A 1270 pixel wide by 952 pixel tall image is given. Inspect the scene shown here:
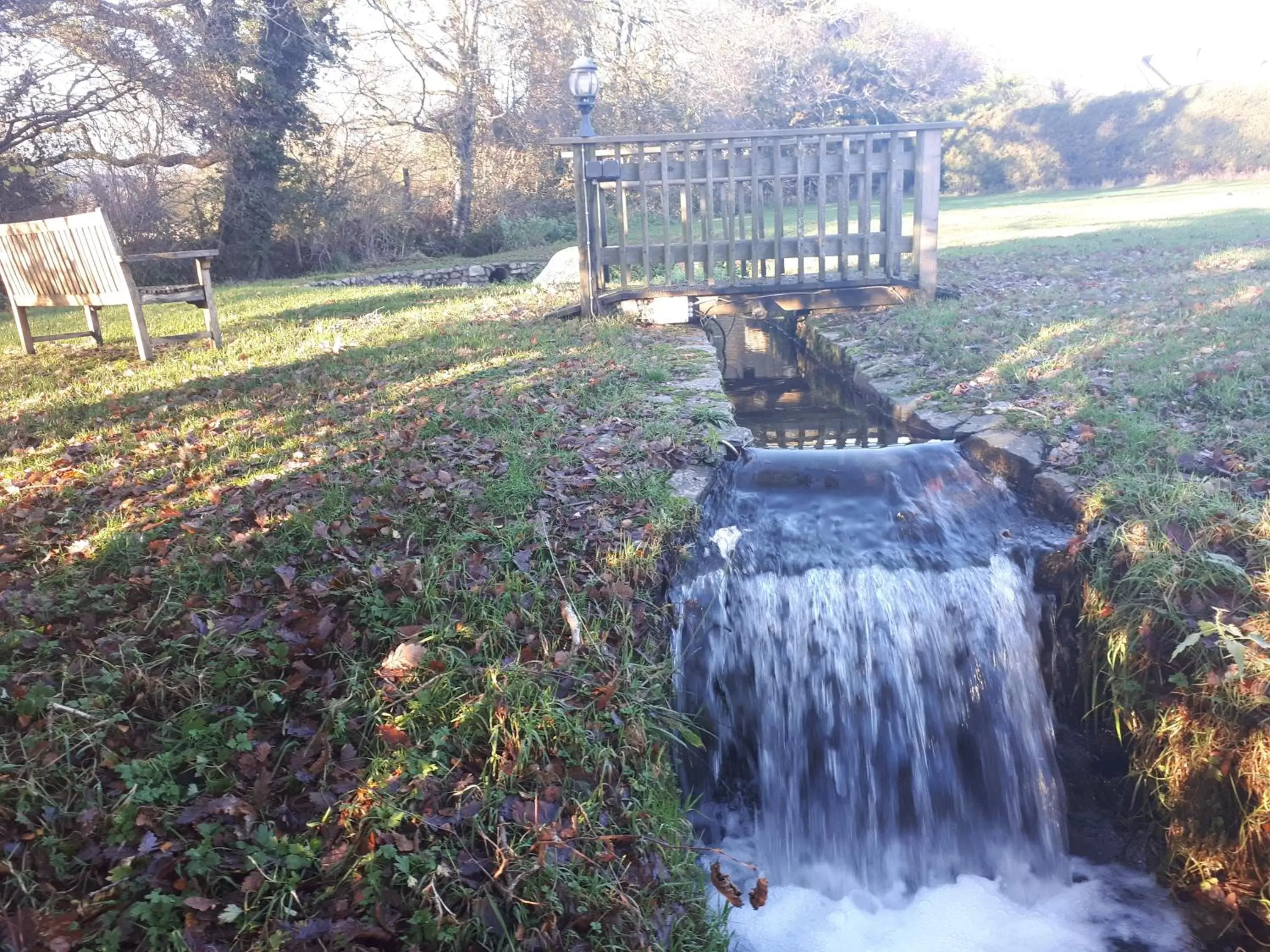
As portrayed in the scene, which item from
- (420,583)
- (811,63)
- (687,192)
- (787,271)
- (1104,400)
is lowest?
(420,583)

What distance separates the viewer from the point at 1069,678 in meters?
3.68

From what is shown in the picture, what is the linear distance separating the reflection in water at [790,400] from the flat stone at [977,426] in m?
0.50

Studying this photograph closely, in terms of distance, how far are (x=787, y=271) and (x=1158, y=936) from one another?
860cm

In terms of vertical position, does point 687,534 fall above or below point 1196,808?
above

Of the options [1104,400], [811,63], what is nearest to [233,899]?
[1104,400]

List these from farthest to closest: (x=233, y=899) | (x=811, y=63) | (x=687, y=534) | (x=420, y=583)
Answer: (x=811, y=63) → (x=687, y=534) → (x=420, y=583) → (x=233, y=899)

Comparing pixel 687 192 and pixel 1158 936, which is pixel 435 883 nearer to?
pixel 1158 936

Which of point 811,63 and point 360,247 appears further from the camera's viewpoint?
point 811,63

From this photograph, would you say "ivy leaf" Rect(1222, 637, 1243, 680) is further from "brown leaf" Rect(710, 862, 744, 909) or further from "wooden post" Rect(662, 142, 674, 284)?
"wooden post" Rect(662, 142, 674, 284)

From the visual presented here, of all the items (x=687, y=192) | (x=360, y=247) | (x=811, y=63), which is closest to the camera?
(x=687, y=192)

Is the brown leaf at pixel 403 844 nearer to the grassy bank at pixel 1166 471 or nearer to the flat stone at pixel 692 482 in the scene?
the flat stone at pixel 692 482

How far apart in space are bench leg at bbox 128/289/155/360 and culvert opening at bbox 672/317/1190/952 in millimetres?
5803

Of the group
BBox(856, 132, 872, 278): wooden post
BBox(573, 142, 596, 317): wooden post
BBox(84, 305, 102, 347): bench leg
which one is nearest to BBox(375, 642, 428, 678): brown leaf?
BBox(573, 142, 596, 317): wooden post

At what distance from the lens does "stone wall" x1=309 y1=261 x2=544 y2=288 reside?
15352 millimetres
